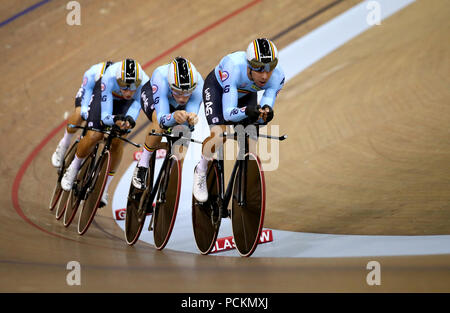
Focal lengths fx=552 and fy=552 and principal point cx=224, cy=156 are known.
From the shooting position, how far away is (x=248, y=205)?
3076 millimetres

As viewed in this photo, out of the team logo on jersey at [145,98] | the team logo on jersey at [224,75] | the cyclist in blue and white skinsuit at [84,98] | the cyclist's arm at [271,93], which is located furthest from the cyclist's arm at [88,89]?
the cyclist's arm at [271,93]

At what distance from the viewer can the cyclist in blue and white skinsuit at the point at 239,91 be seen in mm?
2959

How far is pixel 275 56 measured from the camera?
3.00m

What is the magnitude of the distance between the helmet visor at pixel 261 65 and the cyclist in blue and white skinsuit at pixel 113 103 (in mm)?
1302

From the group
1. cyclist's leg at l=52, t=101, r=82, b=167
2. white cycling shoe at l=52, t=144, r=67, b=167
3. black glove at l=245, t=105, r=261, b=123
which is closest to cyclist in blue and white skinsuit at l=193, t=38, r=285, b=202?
black glove at l=245, t=105, r=261, b=123

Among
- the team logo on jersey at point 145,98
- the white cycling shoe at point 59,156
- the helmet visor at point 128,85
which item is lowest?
the white cycling shoe at point 59,156

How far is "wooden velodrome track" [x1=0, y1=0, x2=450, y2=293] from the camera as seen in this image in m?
2.48

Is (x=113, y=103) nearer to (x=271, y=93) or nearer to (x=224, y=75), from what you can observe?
(x=224, y=75)

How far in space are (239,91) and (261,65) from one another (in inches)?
14.1

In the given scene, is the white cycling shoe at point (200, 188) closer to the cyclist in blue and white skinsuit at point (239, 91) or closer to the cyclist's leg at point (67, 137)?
the cyclist in blue and white skinsuit at point (239, 91)

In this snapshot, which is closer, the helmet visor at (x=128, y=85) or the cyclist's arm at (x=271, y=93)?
the cyclist's arm at (x=271, y=93)

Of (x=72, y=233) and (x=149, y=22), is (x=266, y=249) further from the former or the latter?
(x=149, y=22)

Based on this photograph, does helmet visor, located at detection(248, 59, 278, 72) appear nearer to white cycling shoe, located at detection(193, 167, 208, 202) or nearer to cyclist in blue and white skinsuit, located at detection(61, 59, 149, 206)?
white cycling shoe, located at detection(193, 167, 208, 202)

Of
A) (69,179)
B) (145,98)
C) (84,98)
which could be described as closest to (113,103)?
(84,98)
